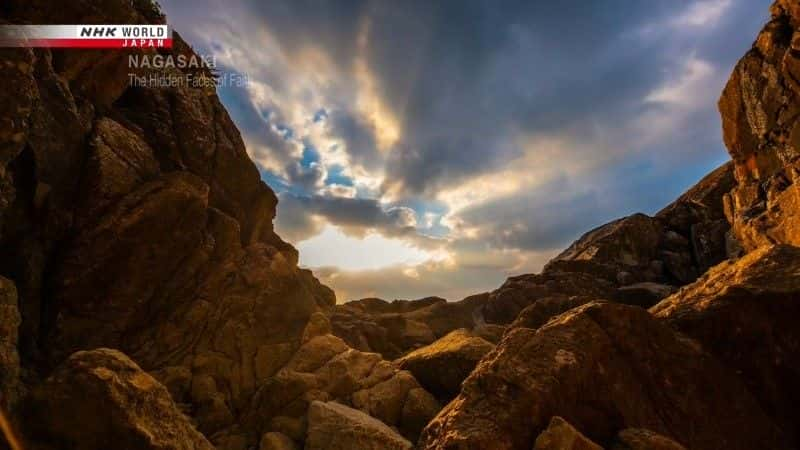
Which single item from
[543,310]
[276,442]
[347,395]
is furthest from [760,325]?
[543,310]

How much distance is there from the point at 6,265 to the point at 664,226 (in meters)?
85.6

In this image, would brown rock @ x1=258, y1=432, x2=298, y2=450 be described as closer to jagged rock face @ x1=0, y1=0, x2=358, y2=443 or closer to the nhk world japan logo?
jagged rock face @ x1=0, y1=0, x2=358, y2=443

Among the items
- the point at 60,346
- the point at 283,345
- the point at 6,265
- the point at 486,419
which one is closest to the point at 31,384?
the point at 60,346

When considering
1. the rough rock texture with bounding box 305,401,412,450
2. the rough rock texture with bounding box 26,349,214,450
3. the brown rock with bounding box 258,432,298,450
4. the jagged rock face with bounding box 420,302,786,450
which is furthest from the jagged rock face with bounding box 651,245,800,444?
the brown rock with bounding box 258,432,298,450

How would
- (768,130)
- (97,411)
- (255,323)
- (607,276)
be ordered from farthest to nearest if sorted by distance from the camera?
(607,276)
(768,130)
(255,323)
(97,411)

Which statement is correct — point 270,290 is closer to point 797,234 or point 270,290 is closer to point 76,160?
point 76,160

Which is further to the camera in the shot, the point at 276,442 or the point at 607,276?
the point at 607,276

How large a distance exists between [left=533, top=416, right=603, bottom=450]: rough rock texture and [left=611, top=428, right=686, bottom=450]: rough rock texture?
65cm

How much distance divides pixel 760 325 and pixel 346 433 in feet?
57.3

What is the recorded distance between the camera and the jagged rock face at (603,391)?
341 inches

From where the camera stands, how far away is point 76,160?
25.4 meters

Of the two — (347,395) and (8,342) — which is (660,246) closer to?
(347,395)

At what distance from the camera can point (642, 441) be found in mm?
7938

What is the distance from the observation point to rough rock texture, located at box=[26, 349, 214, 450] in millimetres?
12312
